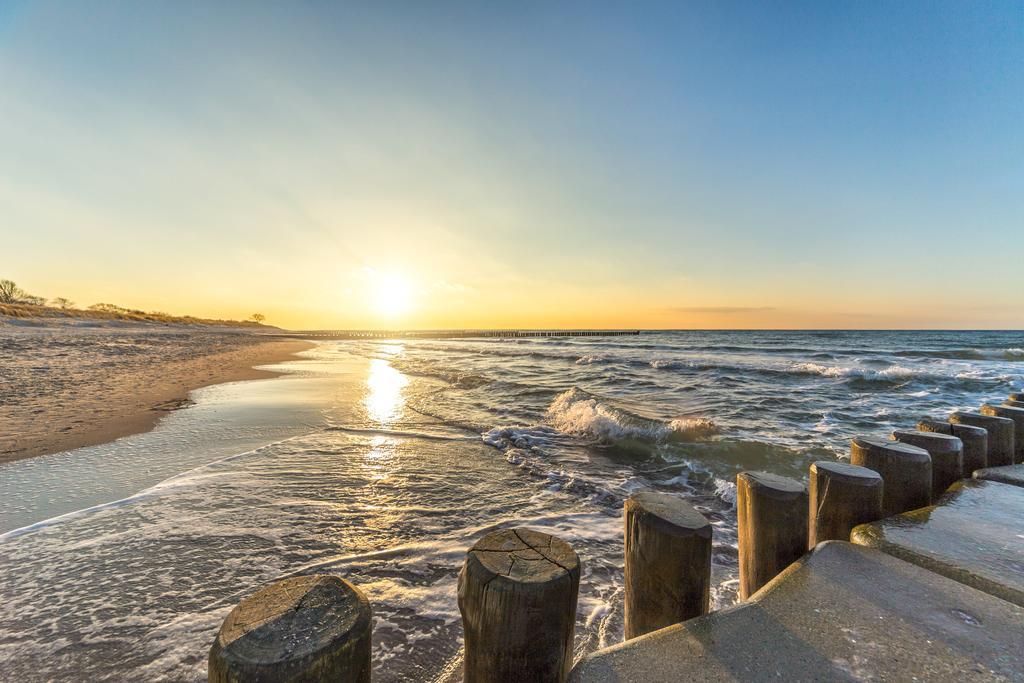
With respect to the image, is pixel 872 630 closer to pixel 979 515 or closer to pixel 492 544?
pixel 492 544

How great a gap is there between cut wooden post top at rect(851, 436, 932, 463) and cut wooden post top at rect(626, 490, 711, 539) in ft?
5.81

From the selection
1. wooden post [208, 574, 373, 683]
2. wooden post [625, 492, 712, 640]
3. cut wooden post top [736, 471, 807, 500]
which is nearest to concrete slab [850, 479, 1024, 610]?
cut wooden post top [736, 471, 807, 500]

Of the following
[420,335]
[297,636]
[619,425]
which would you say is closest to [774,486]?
[297,636]

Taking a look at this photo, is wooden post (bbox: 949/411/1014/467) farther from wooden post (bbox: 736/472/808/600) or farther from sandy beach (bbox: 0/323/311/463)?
sandy beach (bbox: 0/323/311/463)

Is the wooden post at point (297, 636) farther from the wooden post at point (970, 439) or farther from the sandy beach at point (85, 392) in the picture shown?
the sandy beach at point (85, 392)

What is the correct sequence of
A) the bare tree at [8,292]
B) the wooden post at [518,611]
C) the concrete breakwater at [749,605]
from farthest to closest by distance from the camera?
the bare tree at [8,292] → the wooden post at [518,611] → the concrete breakwater at [749,605]

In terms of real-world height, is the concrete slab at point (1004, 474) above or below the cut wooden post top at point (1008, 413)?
below

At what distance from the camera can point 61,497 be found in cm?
454

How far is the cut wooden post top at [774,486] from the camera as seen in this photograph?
2.47m

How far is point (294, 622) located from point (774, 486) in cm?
262

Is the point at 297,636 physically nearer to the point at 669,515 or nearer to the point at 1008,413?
the point at 669,515

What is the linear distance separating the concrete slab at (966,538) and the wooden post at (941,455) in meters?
0.19

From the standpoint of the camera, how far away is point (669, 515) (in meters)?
2.18

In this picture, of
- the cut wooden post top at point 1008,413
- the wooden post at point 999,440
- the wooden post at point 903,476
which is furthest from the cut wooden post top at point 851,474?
the cut wooden post top at point 1008,413
